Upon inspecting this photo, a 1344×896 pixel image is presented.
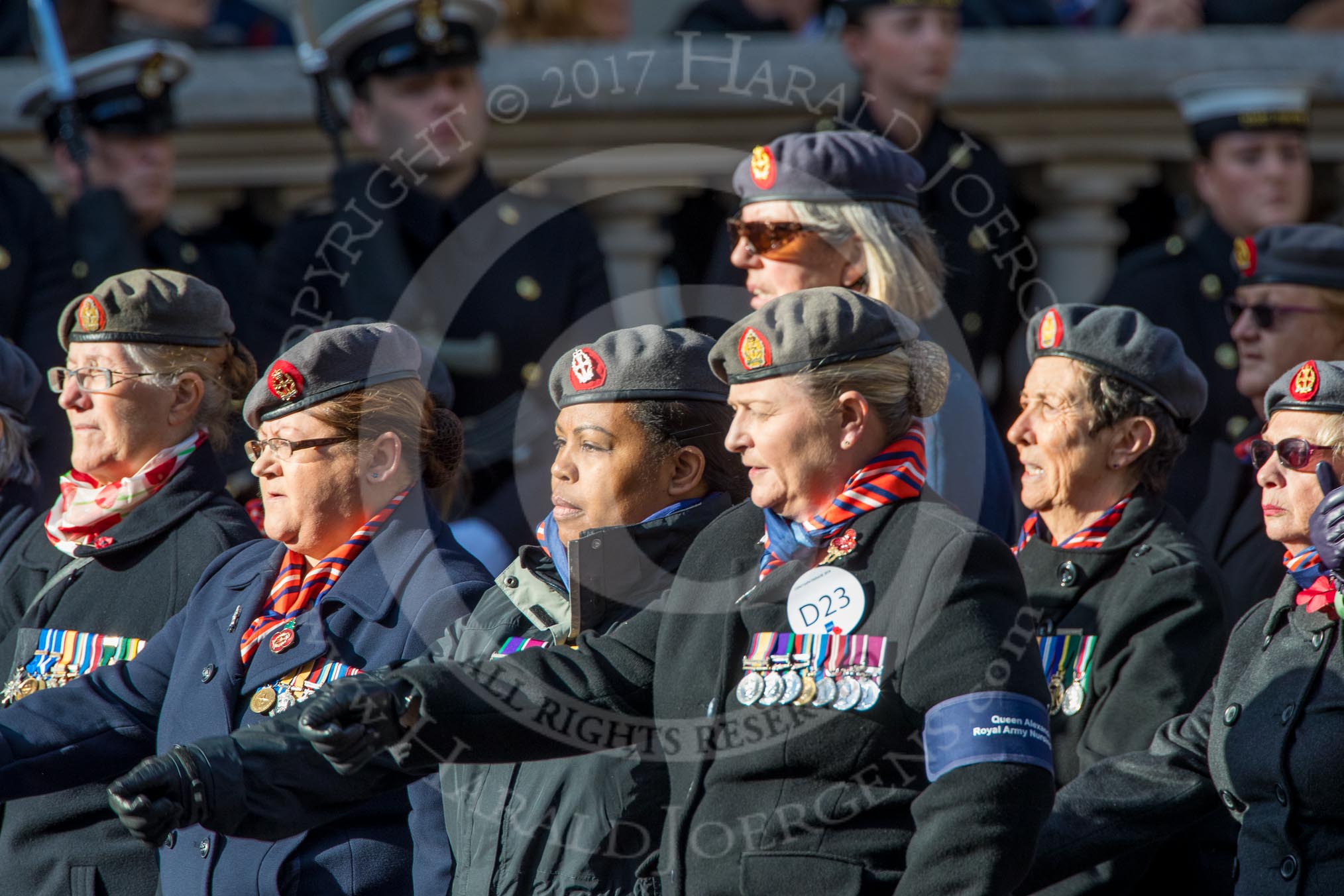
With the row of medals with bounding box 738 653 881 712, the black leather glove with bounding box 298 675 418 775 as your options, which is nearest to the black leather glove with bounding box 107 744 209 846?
the black leather glove with bounding box 298 675 418 775

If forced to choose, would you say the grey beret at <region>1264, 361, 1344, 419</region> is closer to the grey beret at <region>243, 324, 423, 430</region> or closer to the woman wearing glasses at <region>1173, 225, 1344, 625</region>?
the woman wearing glasses at <region>1173, 225, 1344, 625</region>

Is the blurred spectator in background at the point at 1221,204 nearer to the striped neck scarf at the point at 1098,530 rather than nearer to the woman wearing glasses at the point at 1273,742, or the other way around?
the striped neck scarf at the point at 1098,530

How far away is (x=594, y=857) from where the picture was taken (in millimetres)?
3764

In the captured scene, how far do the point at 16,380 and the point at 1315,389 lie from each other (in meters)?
3.18

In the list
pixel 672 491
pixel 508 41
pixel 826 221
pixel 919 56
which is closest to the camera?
pixel 672 491

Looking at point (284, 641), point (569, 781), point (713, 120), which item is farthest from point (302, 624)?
point (713, 120)

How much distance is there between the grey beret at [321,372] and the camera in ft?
13.6

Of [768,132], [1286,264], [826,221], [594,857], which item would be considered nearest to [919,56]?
[768,132]

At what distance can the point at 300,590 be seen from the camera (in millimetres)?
4109

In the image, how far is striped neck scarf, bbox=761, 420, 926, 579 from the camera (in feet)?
11.3

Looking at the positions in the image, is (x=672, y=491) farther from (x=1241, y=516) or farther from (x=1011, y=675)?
(x=1241, y=516)

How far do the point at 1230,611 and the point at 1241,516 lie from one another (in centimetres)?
94

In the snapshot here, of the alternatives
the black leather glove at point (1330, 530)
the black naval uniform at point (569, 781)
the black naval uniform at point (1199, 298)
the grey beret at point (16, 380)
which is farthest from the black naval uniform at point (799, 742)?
the black naval uniform at point (1199, 298)

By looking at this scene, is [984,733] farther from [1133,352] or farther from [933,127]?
[933,127]
